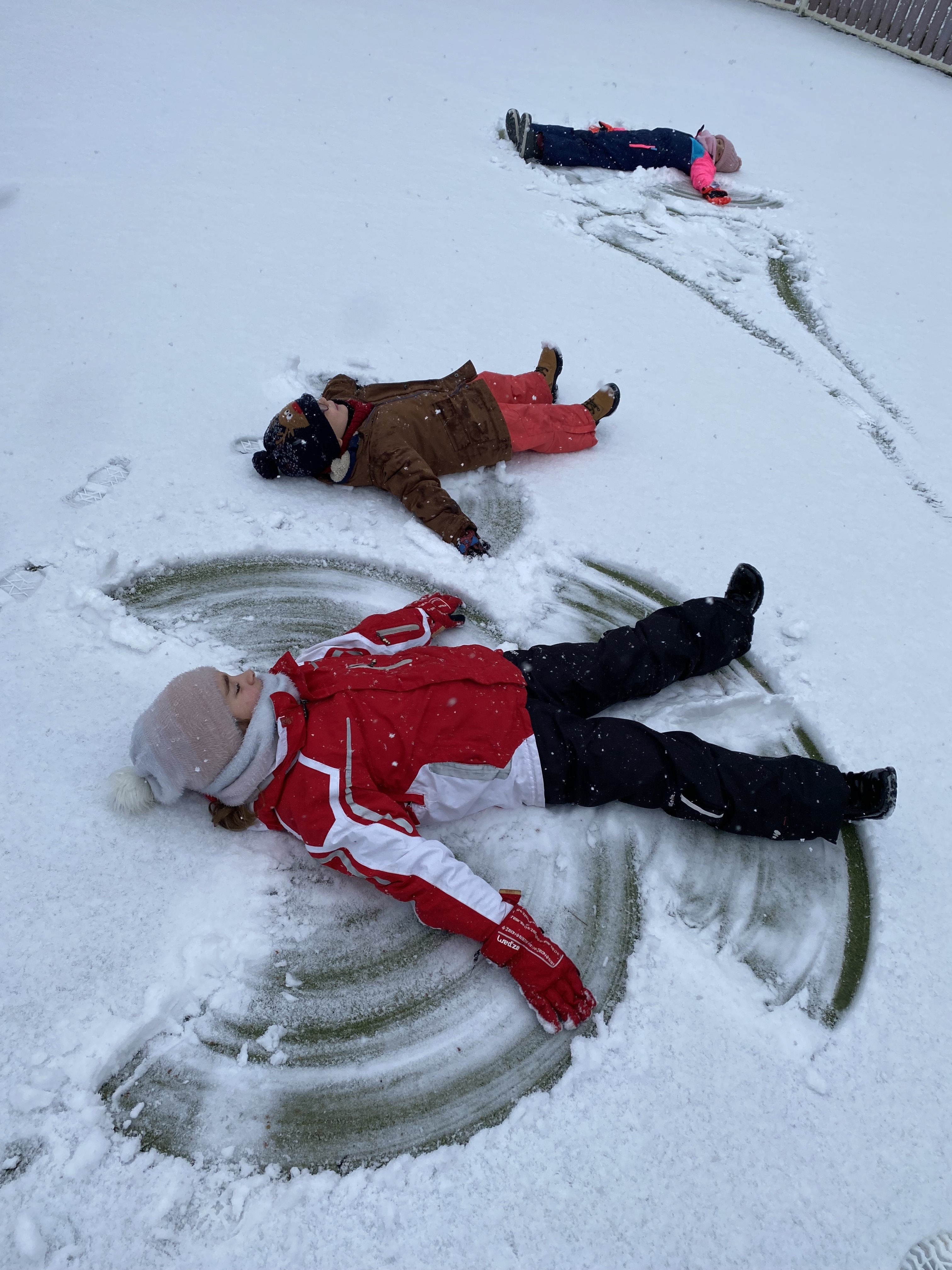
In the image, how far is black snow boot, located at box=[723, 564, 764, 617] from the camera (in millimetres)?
2859

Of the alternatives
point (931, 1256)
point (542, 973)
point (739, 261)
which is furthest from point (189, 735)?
point (739, 261)

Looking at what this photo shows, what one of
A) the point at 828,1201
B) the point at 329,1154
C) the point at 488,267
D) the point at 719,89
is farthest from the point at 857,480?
the point at 719,89

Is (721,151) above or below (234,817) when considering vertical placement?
above

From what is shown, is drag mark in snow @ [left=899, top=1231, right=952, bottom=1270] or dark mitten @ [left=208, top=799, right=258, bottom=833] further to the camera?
dark mitten @ [left=208, top=799, right=258, bottom=833]

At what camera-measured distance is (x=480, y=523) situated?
3.44m

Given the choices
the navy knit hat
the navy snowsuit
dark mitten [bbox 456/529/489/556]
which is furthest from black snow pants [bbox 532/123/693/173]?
dark mitten [bbox 456/529/489/556]

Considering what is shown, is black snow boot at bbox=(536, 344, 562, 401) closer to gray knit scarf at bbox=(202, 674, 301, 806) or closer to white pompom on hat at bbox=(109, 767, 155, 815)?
gray knit scarf at bbox=(202, 674, 301, 806)

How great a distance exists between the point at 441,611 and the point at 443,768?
738 mm

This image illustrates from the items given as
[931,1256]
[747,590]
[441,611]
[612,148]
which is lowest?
[931,1256]

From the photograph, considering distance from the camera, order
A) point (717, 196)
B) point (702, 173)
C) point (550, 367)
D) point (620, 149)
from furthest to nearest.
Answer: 1. point (620, 149)
2. point (702, 173)
3. point (717, 196)
4. point (550, 367)

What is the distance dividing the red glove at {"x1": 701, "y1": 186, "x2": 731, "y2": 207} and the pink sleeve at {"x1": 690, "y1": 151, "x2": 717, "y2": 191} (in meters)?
0.03

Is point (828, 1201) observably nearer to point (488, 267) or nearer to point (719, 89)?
point (488, 267)

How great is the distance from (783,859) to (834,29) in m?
11.3

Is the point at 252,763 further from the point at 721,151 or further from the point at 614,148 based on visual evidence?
the point at 721,151
